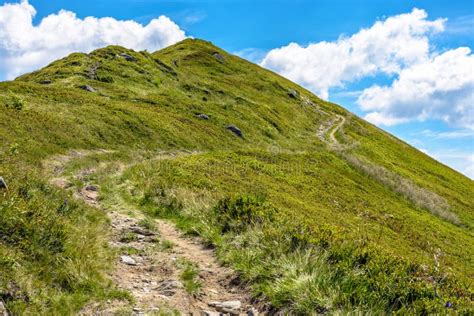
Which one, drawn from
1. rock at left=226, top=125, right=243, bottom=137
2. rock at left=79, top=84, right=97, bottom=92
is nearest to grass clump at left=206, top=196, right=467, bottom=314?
rock at left=226, top=125, right=243, bottom=137

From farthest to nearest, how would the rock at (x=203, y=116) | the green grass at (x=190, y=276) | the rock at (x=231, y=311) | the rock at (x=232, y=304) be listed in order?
the rock at (x=203, y=116) → the green grass at (x=190, y=276) → the rock at (x=232, y=304) → the rock at (x=231, y=311)

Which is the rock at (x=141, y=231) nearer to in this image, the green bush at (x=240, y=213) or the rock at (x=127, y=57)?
the green bush at (x=240, y=213)

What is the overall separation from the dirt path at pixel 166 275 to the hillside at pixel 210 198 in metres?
0.30

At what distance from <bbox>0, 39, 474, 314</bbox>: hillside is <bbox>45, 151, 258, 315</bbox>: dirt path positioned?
304mm

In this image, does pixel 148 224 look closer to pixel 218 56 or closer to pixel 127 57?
pixel 127 57

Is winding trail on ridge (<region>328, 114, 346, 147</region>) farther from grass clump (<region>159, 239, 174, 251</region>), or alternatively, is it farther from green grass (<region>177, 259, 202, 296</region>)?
green grass (<region>177, 259, 202, 296</region>)

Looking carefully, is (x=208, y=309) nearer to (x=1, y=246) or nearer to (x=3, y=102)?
(x=1, y=246)

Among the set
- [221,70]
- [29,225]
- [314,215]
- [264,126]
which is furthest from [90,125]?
[221,70]

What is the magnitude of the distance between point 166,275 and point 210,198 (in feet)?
18.7

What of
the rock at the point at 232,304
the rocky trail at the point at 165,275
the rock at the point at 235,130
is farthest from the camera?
the rock at the point at 235,130

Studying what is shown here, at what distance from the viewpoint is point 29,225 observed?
7.51m

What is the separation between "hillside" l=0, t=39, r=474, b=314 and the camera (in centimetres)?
725

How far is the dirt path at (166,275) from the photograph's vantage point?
7375 millimetres

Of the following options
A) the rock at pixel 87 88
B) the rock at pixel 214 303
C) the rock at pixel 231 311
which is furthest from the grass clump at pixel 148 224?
the rock at pixel 87 88
